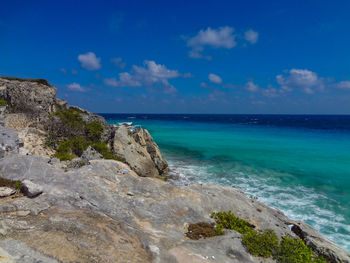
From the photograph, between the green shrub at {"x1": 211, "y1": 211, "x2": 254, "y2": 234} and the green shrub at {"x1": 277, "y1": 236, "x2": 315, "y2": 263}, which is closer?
the green shrub at {"x1": 277, "y1": 236, "x2": 315, "y2": 263}

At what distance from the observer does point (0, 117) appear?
17.5 metres

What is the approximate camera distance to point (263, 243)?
7.52 metres

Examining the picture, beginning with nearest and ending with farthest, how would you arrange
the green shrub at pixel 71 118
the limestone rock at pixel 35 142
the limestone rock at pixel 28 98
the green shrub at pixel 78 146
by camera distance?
1. the limestone rock at pixel 35 142
2. the green shrub at pixel 78 146
3. the limestone rock at pixel 28 98
4. the green shrub at pixel 71 118

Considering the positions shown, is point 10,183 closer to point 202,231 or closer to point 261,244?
point 202,231

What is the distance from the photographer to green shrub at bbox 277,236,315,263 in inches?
281

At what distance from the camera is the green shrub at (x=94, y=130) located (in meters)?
21.3

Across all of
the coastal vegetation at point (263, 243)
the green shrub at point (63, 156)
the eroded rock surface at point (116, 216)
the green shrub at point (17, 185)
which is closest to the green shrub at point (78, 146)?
the green shrub at point (63, 156)

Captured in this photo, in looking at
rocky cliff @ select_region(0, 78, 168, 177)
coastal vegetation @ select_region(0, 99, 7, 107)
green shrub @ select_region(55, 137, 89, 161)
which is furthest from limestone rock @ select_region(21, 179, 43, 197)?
coastal vegetation @ select_region(0, 99, 7, 107)

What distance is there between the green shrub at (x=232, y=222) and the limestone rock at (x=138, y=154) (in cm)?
1266

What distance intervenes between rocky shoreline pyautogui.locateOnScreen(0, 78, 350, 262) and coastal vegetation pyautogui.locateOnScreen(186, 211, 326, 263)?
0.87ft

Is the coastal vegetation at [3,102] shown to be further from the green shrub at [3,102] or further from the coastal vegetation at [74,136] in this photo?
the coastal vegetation at [74,136]

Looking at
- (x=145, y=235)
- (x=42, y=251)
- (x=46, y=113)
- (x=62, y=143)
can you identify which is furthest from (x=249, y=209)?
(x=46, y=113)

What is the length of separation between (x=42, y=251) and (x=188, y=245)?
13.8 feet

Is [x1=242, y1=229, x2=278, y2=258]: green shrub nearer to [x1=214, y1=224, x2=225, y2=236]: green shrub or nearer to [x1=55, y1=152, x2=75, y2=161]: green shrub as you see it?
[x1=214, y1=224, x2=225, y2=236]: green shrub
